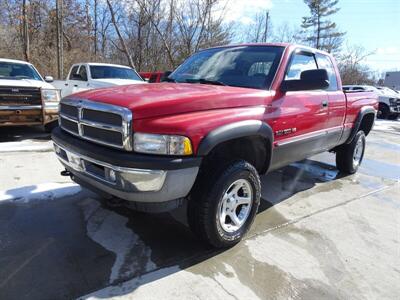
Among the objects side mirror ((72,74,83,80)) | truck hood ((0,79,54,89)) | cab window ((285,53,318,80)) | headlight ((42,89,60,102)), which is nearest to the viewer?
cab window ((285,53,318,80))

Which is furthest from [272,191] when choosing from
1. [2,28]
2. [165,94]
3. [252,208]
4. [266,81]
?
[2,28]

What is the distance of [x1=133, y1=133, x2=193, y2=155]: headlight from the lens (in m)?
2.36

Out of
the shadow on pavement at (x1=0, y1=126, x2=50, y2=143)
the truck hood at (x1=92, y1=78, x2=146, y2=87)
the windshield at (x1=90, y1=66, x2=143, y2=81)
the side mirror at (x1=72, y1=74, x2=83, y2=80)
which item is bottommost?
the shadow on pavement at (x1=0, y1=126, x2=50, y2=143)

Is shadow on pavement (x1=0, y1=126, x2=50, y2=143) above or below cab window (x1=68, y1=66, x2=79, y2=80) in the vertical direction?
below

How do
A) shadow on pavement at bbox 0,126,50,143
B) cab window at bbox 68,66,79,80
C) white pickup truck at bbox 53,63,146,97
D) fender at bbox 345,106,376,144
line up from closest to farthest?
fender at bbox 345,106,376,144 → shadow on pavement at bbox 0,126,50,143 → white pickup truck at bbox 53,63,146,97 → cab window at bbox 68,66,79,80

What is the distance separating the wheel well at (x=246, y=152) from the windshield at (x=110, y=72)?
724 cm

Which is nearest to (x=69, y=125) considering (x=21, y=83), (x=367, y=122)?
(x=21, y=83)

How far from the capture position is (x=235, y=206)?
3053 mm

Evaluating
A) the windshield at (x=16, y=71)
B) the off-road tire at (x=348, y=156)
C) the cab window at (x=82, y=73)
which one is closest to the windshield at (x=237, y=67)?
the off-road tire at (x=348, y=156)

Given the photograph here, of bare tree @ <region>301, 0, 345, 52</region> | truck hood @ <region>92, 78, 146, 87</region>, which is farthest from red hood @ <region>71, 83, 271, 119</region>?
bare tree @ <region>301, 0, 345, 52</region>

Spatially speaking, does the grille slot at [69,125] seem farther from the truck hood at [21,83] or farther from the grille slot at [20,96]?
the truck hood at [21,83]

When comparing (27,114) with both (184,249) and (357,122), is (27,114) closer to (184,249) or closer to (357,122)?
(184,249)

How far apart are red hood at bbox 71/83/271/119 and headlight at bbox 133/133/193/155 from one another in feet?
0.51

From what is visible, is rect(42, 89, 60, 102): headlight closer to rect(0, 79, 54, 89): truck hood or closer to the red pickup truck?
rect(0, 79, 54, 89): truck hood
